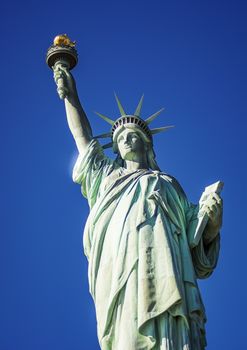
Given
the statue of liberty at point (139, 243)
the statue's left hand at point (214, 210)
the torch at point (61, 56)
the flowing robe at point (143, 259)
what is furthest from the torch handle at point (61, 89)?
the statue's left hand at point (214, 210)

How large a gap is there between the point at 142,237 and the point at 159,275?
2.66 feet

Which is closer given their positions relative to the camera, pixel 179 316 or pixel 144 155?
pixel 179 316

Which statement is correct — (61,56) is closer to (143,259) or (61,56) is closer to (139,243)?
(139,243)

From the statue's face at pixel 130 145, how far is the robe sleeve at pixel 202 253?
185 cm

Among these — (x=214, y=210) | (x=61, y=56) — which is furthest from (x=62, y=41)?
(x=214, y=210)

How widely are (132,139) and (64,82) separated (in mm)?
2013

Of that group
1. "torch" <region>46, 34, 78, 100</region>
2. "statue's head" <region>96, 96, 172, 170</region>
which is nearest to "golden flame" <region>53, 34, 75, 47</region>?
"torch" <region>46, 34, 78, 100</region>

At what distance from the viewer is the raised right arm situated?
15898mm

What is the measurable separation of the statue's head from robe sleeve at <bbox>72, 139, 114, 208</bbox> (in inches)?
15.7

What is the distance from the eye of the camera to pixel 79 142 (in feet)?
52.0

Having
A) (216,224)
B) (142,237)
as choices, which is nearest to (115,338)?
(142,237)

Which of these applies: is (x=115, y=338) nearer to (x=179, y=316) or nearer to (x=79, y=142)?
(x=179, y=316)

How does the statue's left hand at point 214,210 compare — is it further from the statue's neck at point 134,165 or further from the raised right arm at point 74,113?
the raised right arm at point 74,113

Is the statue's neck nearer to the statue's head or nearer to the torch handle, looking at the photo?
the statue's head
